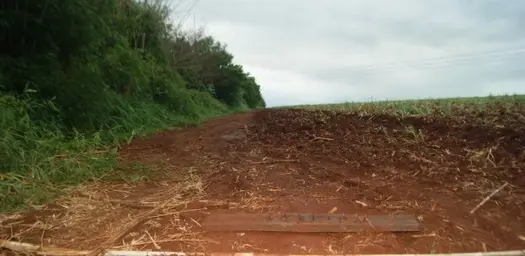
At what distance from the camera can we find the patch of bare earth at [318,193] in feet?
9.28

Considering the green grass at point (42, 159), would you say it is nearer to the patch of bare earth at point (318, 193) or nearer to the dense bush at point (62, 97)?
the dense bush at point (62, 97)

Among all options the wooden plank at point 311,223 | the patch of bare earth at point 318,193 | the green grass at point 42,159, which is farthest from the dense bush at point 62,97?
the wooden plank at point 311,223

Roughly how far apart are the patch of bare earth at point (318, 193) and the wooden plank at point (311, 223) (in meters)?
0.06

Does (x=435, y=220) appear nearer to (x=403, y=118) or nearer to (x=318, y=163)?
(x=318, y=163)

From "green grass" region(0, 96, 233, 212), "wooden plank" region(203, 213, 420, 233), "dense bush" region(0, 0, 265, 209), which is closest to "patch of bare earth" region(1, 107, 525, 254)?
"wooden plank" region(203, 213, 420, 233)

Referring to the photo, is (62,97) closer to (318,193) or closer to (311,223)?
(318,193)

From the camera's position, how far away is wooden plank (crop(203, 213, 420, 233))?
2.91 m

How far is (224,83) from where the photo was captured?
2000cm

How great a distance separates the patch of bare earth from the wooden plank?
0.19ft

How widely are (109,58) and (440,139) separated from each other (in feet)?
17.8

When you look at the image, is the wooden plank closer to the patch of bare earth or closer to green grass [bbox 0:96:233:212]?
the patch of bare earth

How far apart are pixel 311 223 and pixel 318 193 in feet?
2.05

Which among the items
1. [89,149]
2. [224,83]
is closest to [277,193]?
[89,149]

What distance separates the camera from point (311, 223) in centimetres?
298
